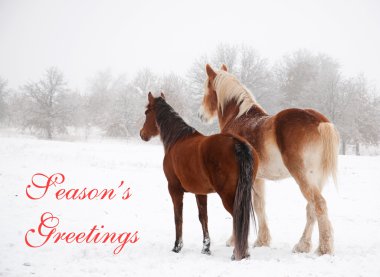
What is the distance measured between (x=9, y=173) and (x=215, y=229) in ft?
26.1

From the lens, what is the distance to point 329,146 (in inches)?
178

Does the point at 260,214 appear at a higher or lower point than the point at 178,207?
lower

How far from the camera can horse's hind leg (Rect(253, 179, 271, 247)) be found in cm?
537

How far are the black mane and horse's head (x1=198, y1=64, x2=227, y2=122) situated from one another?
1.44m

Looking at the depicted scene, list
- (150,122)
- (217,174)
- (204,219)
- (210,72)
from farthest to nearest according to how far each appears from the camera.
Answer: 1. (210,72)
2. (150,122)
3. (204,219)
4. (217,174)

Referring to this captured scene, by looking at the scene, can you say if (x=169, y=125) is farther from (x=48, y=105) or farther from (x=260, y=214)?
(x=48, y=105)

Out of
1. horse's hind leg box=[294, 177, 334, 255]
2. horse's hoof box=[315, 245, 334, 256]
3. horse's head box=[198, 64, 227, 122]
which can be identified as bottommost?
horse's hoof box=[315, 245, 334, 256]

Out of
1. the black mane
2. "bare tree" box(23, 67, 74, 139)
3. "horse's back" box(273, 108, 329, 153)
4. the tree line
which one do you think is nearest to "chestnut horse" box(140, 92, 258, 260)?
the black mane

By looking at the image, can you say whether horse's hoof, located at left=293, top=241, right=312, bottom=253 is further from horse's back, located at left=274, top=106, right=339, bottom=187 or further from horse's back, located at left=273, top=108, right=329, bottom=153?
horse's back, located at left=273, top=108, right=329, bottom=153

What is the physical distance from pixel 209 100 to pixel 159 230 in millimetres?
3036

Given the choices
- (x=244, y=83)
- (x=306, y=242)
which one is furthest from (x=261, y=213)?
(x=244, y=83)

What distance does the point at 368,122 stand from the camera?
28.6 meters

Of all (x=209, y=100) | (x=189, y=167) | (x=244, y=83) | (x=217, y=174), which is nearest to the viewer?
(x=217, y=174)

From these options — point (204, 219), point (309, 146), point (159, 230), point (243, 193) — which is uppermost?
point (309, 146)
